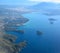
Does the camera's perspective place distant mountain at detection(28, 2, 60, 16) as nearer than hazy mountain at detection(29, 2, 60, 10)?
Yes

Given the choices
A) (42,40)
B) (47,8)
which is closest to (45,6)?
(47,8)

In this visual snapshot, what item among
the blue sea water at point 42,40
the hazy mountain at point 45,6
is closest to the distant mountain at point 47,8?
the hazy mountain at point 45,6

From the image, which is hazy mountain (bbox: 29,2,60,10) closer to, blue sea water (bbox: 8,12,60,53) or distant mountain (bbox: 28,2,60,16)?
distant mountain (bbox: 28,2,60,16)

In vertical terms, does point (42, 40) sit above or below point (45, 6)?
above

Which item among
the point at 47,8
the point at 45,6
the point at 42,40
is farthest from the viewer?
the point at 45,6

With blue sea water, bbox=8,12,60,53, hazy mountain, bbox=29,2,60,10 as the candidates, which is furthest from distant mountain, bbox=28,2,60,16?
blue sea water, bbox=8,12,60,53

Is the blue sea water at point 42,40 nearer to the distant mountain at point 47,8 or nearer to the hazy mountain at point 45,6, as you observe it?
the distant mountain at point 47,8

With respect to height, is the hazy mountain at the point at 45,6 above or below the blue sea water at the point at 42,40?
below

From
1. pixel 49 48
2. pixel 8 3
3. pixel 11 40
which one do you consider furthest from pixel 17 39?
pixel 8 3

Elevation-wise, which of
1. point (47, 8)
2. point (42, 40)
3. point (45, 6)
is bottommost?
point (47, 8)

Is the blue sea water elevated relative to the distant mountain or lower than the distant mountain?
elevated

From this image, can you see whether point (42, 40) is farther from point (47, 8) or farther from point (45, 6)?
point (45, 6)
